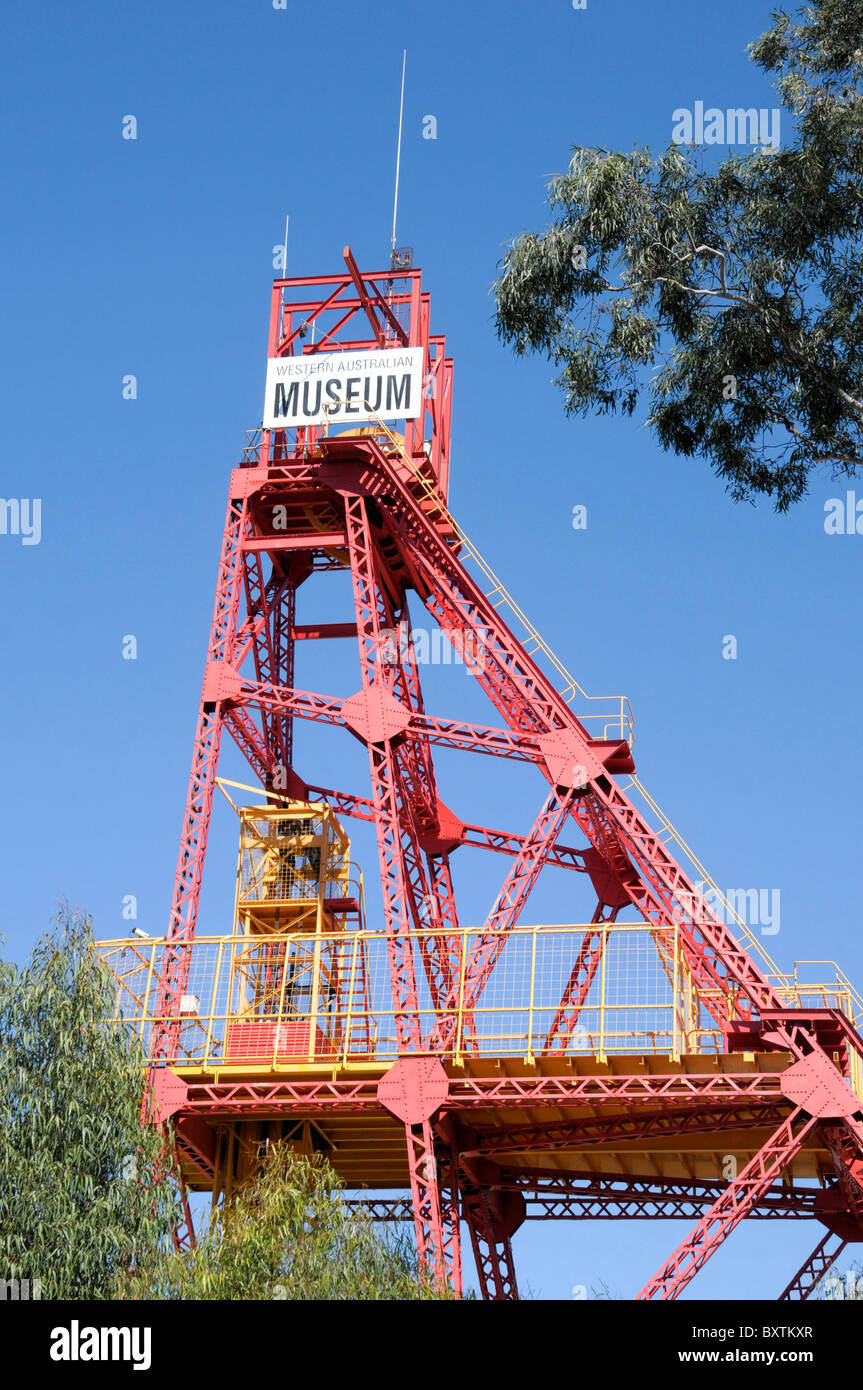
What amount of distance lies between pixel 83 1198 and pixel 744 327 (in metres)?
17.2

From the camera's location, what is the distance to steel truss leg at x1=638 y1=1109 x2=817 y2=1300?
105ft

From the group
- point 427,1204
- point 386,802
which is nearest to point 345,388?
point 386,802

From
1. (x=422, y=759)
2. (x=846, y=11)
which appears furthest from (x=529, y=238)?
(x=422, y=759)

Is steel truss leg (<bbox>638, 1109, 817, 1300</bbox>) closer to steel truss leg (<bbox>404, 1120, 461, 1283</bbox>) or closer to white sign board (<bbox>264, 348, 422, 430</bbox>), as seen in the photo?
steel truss leg (<bbox>404, 1120, 461, 1283</bbox>)

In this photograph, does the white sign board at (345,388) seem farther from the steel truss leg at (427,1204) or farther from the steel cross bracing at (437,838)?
the steel truss leg at (427,1204)

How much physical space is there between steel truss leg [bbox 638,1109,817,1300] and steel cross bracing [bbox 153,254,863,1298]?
46 millimetres

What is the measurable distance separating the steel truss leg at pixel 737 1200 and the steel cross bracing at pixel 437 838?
0.15 ft

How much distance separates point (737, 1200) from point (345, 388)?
63.0ft

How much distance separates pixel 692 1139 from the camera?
35094 mm

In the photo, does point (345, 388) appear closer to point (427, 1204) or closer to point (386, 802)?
point (386, 802)

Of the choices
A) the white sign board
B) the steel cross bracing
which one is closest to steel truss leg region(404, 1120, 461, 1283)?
the steel cross bracing

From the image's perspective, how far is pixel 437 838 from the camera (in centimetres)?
4212
